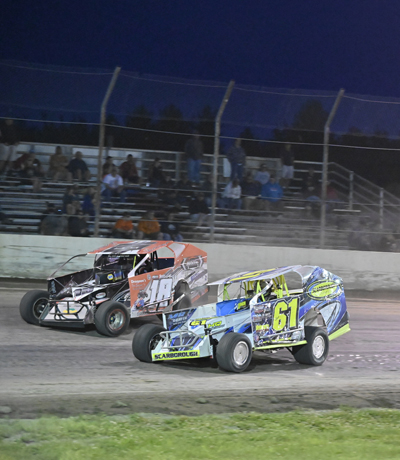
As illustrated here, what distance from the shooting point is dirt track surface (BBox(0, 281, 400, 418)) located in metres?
6.84

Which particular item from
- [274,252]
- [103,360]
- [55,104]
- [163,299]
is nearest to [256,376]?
[103,360]

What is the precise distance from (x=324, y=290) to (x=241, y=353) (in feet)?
6.18

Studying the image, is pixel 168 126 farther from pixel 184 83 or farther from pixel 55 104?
pixel 55 104

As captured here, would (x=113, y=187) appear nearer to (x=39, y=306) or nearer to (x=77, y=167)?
(x=77, y=167)

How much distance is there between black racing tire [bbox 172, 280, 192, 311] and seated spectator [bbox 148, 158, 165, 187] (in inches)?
216

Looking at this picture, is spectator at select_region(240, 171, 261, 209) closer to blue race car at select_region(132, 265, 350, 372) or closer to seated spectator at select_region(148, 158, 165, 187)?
seated spectator at select_region(148, 158, 165, 187)

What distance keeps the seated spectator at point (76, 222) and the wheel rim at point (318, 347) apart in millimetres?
8764

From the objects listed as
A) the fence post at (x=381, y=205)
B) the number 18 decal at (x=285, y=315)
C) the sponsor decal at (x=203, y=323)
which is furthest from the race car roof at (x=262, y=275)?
the fence post at (x=381, y=205)

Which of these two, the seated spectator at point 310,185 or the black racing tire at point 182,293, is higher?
the seated spectator at point 310,185

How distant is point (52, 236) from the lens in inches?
645

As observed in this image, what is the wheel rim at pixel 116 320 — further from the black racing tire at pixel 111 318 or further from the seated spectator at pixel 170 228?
the seated spectator at pixel 170 228

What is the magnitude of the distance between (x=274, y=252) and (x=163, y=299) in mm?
6163

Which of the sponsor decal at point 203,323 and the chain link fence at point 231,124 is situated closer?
the sponsor decal at point 203,323

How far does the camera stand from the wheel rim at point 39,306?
11.4 m
